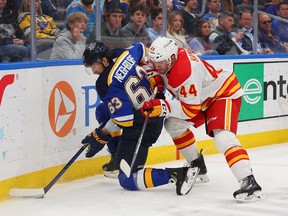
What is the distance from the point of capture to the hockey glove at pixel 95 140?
496 centimetres

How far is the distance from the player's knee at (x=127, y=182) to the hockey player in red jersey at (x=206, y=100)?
466mm

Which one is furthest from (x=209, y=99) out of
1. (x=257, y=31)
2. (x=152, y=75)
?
(x=257, y=31)

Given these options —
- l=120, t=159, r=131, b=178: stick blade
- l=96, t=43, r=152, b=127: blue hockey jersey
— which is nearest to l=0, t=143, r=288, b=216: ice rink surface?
l=120, t=159, r=131, b=178: stick blade

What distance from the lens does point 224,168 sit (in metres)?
5.73

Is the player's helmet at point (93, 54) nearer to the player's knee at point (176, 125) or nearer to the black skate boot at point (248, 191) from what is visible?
the player's knee at point (176, 125)

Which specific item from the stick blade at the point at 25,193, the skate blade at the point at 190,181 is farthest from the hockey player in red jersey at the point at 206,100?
the stick blade at the point at 25,193

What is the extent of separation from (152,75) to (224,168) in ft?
3.93

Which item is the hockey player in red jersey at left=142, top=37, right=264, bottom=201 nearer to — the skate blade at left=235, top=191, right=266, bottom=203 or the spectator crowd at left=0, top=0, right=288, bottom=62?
the skate blade at left=235, top=191, right=266, bottom=203

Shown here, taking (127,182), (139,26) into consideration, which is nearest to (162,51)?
(127,182)

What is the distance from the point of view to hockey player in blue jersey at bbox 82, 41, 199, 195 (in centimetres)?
471

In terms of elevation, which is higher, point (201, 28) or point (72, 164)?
point (201, 28)

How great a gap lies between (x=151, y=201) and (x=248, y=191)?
0.58 m

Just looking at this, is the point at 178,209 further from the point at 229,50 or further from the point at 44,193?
the point at 229,50

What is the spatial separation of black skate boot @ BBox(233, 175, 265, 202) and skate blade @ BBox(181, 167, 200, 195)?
346 mm
